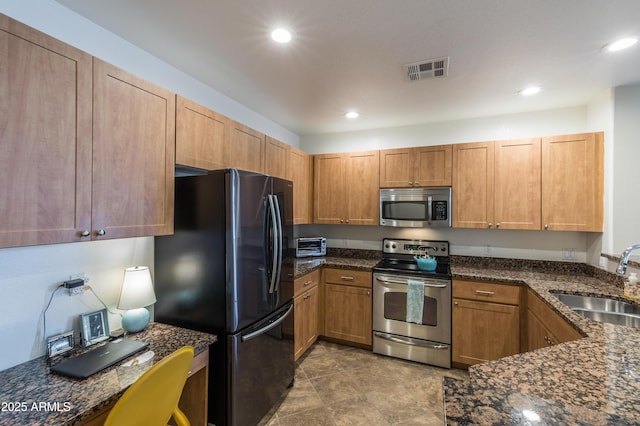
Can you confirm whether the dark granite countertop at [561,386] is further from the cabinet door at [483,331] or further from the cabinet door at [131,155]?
the cabinet door at [131,155]

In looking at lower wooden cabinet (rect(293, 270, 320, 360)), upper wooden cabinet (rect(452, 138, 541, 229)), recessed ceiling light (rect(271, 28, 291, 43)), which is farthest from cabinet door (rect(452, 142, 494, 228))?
recessed ceiling light (rect(271, 28, 291, 43))

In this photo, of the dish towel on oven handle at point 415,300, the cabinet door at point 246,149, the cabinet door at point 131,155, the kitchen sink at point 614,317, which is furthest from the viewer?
the dish towel on oven handle at point 415,300

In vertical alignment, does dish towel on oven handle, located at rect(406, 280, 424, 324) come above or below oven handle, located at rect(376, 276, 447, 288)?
below

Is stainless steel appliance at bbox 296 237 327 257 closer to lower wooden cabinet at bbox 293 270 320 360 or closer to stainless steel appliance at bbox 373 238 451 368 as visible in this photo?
lower wooden cabinet at bbox 293 270 320 360

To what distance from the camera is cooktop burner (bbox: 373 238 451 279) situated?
122 inches

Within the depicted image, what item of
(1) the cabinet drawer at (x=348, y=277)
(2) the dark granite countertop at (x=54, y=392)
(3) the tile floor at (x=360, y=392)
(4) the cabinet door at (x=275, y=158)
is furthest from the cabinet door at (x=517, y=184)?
(2) the dark granite countertop at (x=54, y=392)

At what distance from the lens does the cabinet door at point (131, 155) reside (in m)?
1.39

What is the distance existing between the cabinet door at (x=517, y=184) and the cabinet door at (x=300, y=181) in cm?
216

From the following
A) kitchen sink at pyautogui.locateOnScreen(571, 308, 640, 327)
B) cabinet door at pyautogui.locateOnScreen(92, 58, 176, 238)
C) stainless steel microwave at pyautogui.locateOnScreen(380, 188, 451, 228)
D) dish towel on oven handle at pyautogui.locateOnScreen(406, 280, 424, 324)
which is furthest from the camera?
stainless steel microwave at pyautogui.locateOnScreen(380, 188, 451, 228)

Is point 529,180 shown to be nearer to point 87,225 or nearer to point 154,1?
point 154,1

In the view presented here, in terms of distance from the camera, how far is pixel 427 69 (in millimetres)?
2154

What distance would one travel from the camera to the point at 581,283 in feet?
8.05

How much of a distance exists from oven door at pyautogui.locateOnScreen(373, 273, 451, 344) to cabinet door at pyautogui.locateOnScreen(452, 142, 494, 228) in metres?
0.77

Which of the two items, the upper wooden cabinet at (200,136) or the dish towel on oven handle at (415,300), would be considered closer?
the upper wooden cabinet at (200,136)
